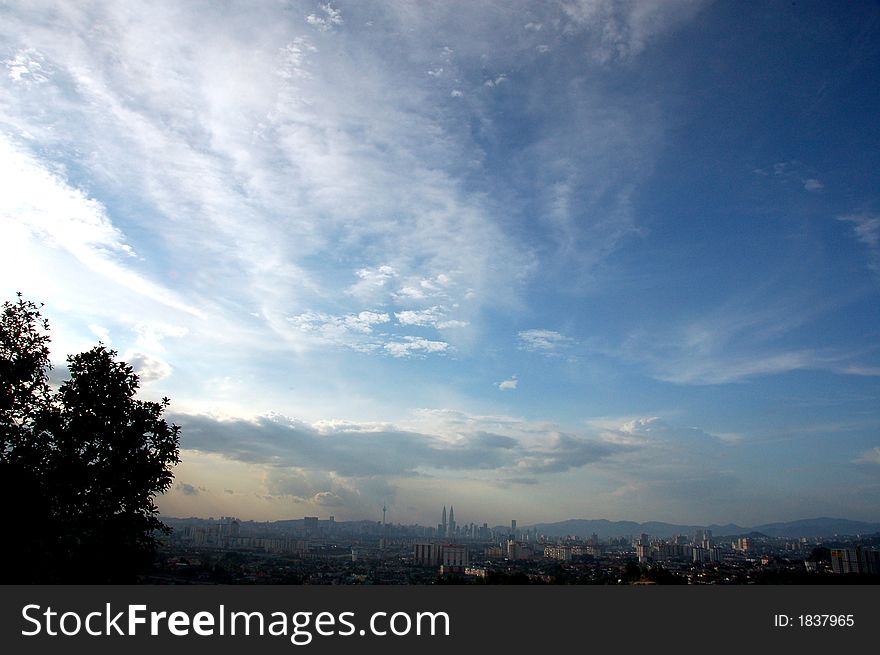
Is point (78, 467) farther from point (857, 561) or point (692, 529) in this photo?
point (692, 529)

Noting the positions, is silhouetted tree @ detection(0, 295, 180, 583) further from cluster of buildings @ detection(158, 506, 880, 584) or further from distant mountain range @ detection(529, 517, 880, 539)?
distant mountain range @ detection(529, 517, 880, 539)

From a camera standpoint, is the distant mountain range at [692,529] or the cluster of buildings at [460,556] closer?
the cluster of buildings at [460,556]

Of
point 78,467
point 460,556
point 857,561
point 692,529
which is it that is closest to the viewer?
point 78,467

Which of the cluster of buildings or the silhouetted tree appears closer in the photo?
the silhouetted tree

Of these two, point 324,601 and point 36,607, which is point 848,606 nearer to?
point 324,601

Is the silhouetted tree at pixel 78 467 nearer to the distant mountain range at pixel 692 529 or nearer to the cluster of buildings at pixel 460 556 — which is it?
the cluster of buildings at pixel 460 556

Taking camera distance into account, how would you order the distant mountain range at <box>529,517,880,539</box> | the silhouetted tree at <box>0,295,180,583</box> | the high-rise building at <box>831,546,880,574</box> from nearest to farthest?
the silhouetted tree at <box>0,295,180,583</box>, the high-rise building at <box>831,546,880,574</box>, the distant mountain range at <box>529,517,880,539</box>

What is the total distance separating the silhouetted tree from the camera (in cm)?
1343

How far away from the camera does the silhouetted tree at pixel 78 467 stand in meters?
13.4

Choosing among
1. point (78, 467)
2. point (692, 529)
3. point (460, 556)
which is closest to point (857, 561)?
point (460, 556)

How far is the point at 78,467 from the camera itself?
14.4 m

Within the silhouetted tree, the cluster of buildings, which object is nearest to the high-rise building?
the cluster of buildings

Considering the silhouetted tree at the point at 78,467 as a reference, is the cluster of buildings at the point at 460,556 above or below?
below

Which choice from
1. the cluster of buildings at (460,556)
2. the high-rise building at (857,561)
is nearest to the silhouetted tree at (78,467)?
the cluster of buildings at (460,556)
